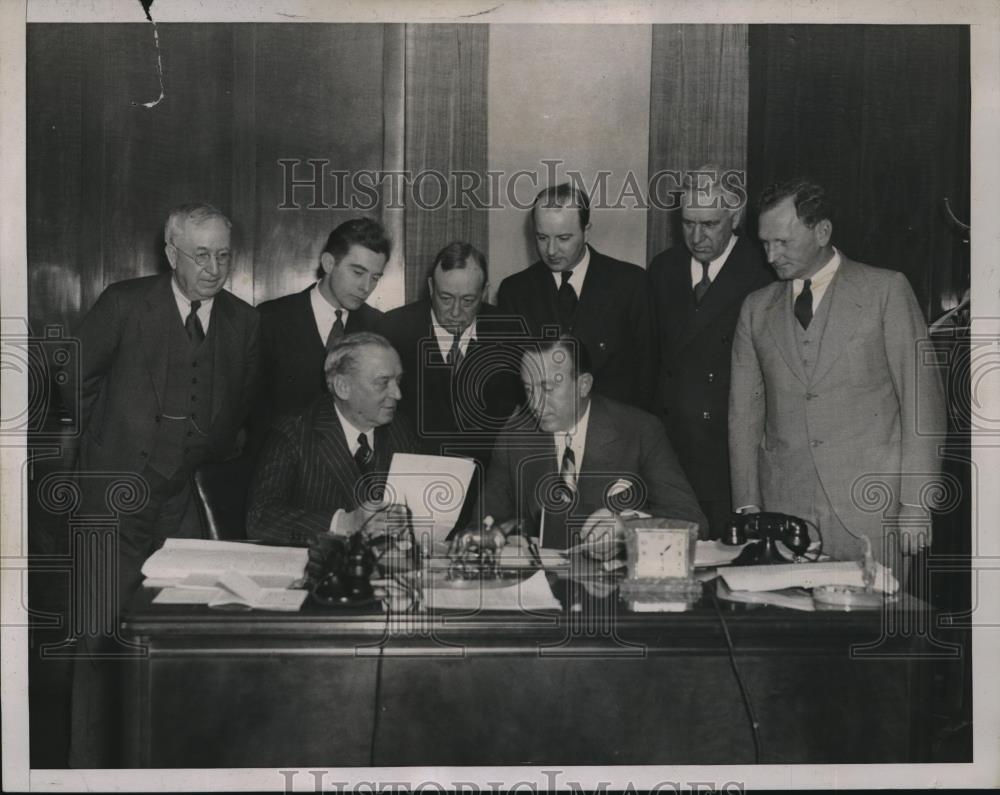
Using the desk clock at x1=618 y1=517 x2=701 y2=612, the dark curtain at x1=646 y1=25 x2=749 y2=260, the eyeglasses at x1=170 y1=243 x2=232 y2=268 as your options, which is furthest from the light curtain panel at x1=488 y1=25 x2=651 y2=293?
the desk clock at x1=618 y1=517 x2=701 y2=612

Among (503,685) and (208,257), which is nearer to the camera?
(503,685)

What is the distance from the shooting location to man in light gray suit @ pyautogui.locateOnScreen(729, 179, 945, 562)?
11.8ft

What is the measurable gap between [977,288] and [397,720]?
221 cm

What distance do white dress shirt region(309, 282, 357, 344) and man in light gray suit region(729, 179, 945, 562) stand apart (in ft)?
4.41

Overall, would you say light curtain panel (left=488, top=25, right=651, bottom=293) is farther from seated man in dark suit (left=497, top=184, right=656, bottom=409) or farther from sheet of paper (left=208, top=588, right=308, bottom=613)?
sheet of paper (left=208, top=588, right=308, bottom=613)

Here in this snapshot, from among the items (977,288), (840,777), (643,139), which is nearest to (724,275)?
(643,139)

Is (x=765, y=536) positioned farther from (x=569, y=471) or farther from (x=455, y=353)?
(x=455, y=353)

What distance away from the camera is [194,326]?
12.1 feet

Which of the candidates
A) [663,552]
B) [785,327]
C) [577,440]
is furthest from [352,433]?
[785,327]

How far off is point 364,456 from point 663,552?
110 centimetres

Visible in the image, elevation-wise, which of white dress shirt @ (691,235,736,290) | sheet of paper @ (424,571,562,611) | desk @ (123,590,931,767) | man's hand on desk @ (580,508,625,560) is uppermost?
white dress shirt @ (691,235,736,290)

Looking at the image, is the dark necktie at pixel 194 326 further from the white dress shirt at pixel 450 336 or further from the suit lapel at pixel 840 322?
the suit lapel at pixel 840 322

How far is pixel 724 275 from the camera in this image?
12.3 ft

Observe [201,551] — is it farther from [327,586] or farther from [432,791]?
[432,791]
